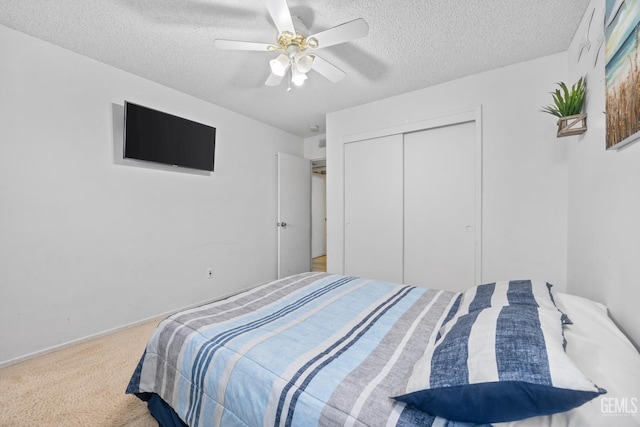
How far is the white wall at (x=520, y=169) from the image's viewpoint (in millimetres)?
2270

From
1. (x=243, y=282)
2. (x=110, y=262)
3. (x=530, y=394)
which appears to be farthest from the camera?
(x=243, y=282)

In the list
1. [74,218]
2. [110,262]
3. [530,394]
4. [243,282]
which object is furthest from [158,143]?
[530,394]

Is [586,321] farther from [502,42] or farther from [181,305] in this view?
[181,305]

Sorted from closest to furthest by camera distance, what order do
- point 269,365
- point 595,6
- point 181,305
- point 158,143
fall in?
point 269,365 < point 595,6 < point 158,143 < point 181,305

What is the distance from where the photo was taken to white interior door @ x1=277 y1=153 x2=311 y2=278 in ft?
13.7

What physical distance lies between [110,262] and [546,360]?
3.10 m

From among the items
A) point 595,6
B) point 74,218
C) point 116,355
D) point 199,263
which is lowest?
point 116,355

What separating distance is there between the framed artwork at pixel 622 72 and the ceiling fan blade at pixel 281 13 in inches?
59.9

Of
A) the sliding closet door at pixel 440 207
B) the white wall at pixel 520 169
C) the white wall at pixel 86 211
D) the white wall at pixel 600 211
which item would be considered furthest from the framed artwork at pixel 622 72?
the white wall at pixel 86 211

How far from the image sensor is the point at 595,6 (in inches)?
61.8

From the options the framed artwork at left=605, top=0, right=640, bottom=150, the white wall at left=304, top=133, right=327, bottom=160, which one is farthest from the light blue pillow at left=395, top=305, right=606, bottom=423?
the white wall at left=304, top=133, right=327, bottom=160

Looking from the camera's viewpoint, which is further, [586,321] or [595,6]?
[595,6]

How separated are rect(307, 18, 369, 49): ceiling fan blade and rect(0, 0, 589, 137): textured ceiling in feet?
0.81

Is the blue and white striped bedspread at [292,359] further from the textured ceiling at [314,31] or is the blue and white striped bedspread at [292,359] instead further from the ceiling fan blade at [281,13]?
the textured ceiling at [314,31]
